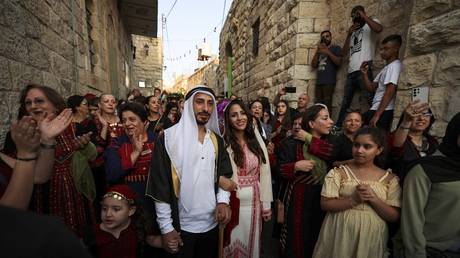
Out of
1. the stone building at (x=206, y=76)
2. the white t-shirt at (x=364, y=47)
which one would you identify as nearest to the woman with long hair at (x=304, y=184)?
the white t-shirt at (x=364, y=47)

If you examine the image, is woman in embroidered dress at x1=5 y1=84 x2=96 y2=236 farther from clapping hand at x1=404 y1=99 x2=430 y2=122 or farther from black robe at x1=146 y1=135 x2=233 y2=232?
clapping hand at x1=404 y1=99 x2=430 y2=122

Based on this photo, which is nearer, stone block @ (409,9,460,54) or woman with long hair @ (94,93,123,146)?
stone block @ (409,9,460,54)

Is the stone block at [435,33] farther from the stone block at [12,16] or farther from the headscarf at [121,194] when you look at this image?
the stone block at [12,16]

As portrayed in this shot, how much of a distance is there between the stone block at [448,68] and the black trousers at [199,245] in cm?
269

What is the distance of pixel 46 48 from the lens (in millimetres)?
3436

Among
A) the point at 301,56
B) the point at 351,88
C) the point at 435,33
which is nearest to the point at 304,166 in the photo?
the point at 435,33

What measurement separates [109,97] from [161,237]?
239cm

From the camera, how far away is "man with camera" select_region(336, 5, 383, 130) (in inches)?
154

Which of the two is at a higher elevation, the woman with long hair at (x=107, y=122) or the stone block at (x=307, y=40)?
the stone block at (x=307, y=40)

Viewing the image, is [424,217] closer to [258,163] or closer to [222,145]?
[258,163]

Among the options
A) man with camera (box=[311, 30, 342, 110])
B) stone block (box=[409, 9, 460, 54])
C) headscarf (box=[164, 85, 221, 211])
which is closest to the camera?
headscarf (box=[164, 85, 221, 211])

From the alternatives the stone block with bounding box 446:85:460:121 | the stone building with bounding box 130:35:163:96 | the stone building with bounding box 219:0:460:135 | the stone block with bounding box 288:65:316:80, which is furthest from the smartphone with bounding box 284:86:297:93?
the stone building with bounding box 130:35:163:96

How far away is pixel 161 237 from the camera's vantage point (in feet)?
6.25

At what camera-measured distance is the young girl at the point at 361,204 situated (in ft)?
6.17
